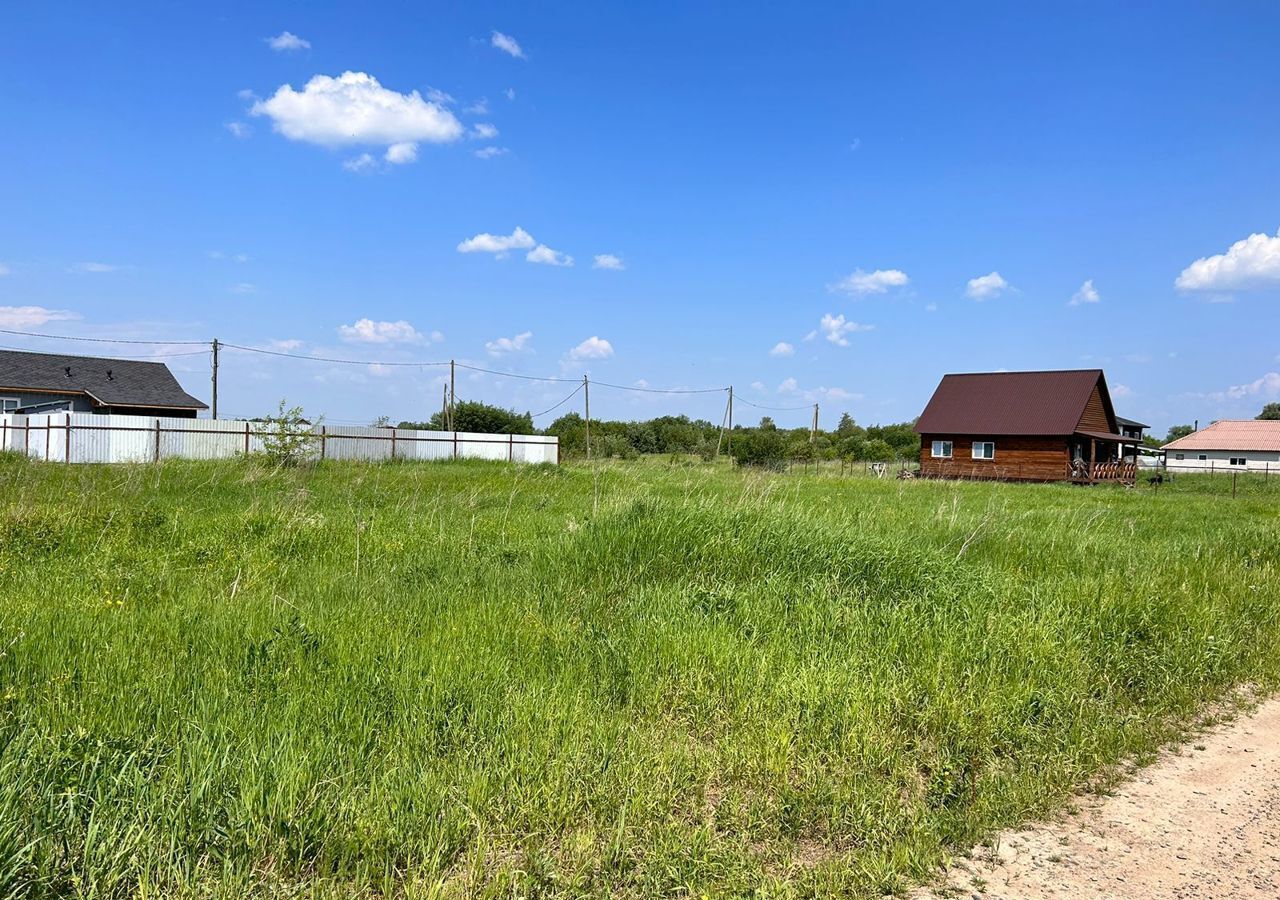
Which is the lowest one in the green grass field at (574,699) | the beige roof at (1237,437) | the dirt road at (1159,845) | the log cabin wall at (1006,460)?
the dirt road at (1159,845)

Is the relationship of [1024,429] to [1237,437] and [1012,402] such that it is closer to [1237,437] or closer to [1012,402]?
[1012,402]

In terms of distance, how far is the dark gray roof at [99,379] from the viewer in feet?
128

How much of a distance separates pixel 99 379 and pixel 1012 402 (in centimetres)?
5053

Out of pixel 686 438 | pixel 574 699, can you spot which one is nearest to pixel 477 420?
pixel 686 438

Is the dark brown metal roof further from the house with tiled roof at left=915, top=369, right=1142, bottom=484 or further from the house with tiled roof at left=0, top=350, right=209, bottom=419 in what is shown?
the house with tiled roof at left=0, top=350, right=209, bottom=419

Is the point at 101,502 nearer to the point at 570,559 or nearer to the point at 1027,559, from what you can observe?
the point at 570,559

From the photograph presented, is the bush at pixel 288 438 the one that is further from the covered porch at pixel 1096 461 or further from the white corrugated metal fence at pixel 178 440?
the covered porch at pixel 1096 461

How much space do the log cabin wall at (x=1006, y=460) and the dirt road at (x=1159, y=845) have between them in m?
34.9

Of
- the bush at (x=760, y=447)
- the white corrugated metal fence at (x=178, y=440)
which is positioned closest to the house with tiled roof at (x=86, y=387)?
the white corrugated metal fence at (x=178, y=440)

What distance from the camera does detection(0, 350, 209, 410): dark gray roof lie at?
38.9 m

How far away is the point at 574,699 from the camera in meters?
3.88

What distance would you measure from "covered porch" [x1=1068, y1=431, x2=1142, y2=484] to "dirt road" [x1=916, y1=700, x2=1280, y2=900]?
36.0 meters

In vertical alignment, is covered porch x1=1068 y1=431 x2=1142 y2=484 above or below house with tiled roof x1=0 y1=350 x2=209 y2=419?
below

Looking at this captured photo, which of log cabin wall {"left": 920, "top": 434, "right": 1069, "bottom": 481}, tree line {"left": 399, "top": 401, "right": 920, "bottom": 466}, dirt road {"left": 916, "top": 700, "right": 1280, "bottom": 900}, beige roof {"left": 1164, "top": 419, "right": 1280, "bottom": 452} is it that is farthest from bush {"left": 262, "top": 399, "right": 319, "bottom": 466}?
beige roof {"left": 1164, "top": 419, "right": 1280, "bottom": 452}
